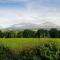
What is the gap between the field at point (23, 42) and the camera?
56.5 feet

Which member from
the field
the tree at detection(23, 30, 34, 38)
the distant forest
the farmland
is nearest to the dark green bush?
the farmland

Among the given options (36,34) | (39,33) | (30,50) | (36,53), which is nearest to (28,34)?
(36,34)

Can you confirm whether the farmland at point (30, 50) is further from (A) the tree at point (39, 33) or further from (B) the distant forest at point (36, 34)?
(B) the distant forest at point (36, 34)

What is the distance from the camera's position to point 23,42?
1862 cm

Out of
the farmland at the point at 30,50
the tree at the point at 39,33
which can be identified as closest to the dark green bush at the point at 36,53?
the farmland at the point at 30,50

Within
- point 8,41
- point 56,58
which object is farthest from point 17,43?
point 56,58

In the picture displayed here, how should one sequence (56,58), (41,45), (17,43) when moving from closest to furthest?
(56,58), (41,45), (17,43)

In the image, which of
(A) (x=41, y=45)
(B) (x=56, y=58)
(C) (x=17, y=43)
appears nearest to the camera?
(B) (x=56, y=58)

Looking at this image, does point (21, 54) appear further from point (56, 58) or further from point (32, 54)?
point (56, 58)

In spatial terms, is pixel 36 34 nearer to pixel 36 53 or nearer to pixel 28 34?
pixel 28 34

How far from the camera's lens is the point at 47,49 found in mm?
15883

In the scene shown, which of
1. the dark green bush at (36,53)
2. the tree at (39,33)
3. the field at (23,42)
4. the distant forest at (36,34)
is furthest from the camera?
the distant forest at (36,34)

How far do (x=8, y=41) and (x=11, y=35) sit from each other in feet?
2.66

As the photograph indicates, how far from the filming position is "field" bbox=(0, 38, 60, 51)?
17219 millimetres
